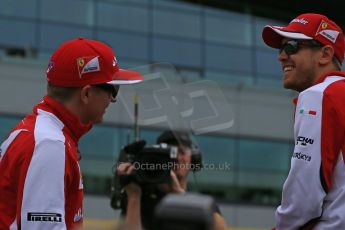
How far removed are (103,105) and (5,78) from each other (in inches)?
726

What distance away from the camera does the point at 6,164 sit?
9.22 feet

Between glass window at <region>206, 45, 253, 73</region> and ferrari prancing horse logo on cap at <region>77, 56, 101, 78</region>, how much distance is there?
21.5 m

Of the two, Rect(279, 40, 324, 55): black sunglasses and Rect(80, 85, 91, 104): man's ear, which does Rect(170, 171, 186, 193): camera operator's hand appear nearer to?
Rect(279, 40, 324, 55): black sunglasses

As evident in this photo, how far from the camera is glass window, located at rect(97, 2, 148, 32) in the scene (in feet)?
77.5

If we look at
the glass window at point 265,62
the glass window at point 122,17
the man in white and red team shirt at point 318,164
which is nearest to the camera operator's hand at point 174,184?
the man in white and red team shirt at point 318,164

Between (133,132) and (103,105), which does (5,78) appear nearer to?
(133,132)

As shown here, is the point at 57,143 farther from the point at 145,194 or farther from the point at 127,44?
the point at 127,44

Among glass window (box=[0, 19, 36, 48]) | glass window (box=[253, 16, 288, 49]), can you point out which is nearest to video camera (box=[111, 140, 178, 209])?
glass window (box=[0, 19, 36, 48])

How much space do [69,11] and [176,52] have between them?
12.5ft

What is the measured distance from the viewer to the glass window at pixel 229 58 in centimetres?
2477

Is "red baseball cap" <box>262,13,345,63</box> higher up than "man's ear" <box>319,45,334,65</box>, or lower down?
higher up

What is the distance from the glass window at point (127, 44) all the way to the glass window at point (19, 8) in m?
2.23

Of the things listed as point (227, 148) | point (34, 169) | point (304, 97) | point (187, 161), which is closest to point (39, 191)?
point (34, 169)

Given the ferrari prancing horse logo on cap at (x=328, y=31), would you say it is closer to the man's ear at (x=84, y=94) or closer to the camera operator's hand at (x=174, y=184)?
the man's ear at (x=84, y=94)
